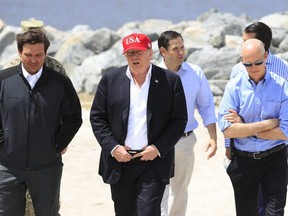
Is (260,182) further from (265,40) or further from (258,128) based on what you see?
(265,40)

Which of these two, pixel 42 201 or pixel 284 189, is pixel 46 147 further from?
pixel 284 189

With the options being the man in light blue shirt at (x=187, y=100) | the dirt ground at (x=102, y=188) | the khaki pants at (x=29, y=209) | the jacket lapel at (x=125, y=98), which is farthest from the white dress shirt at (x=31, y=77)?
the dirt ground at (x=102, y=188)

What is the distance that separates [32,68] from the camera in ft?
19.5

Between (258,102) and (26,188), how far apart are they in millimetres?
1847

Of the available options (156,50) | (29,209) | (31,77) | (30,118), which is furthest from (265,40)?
(156,50)

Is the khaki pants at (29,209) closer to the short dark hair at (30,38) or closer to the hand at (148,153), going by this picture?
the hand at (148,153)

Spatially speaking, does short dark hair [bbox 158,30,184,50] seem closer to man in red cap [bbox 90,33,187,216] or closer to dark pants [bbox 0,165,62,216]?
man in red cap [bbox 90,33,187,216]

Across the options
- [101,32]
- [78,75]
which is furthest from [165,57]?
[101,32]

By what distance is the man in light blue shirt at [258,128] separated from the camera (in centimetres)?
625

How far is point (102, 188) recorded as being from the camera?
397 inches

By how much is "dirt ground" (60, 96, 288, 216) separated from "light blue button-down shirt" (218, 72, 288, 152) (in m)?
2.50

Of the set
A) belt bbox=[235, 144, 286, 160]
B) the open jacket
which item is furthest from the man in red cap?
belt bbox=[235, 144, 286, 160]

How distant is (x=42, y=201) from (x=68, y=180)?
4.57 m

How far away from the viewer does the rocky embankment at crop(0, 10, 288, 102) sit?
22.1 meters
